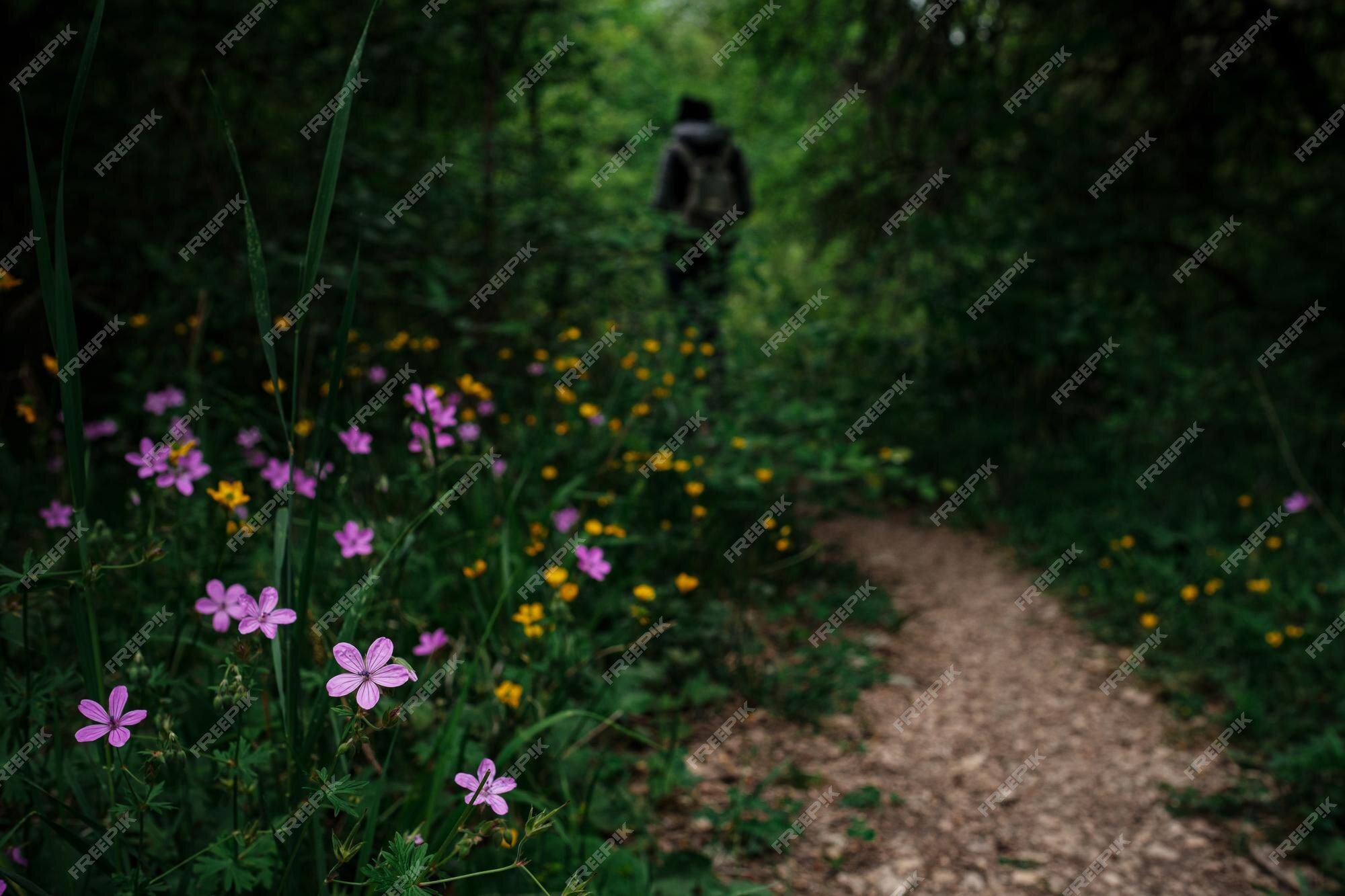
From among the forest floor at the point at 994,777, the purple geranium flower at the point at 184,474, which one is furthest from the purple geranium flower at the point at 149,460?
the forest floor at the point at 994,777

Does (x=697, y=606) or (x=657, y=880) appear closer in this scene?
(x=657, y=880)

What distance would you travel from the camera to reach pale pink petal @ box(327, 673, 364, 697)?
85 cm

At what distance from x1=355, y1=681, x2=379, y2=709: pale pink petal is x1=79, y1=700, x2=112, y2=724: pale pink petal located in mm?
288

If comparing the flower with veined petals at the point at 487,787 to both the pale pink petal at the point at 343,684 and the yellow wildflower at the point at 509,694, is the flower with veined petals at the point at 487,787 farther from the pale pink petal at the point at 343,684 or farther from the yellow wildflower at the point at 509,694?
the yellow wildflower at the point at 509,694

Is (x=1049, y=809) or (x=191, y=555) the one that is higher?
(x=191, y=555)

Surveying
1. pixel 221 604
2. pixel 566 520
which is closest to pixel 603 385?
pixel 566 520

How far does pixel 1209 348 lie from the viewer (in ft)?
15.5

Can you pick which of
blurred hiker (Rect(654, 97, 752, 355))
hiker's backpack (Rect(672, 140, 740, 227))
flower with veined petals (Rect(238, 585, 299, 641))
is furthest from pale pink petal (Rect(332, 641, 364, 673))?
hiker's backpack (Rect(672, 140, 740, 227))

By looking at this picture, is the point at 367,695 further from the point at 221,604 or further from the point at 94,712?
the point at 221,604

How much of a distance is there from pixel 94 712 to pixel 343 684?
29cm

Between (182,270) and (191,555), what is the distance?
1.79 metres

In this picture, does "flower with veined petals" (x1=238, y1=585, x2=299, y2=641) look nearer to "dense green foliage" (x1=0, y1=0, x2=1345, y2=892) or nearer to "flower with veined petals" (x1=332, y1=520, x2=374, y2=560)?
"dense green foliage" (x1=0, y1=0, x2=1345, y2=892)

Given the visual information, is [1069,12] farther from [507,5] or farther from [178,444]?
[178,444]

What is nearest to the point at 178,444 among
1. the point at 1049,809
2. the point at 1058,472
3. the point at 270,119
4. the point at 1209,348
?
the point at 1049,809
